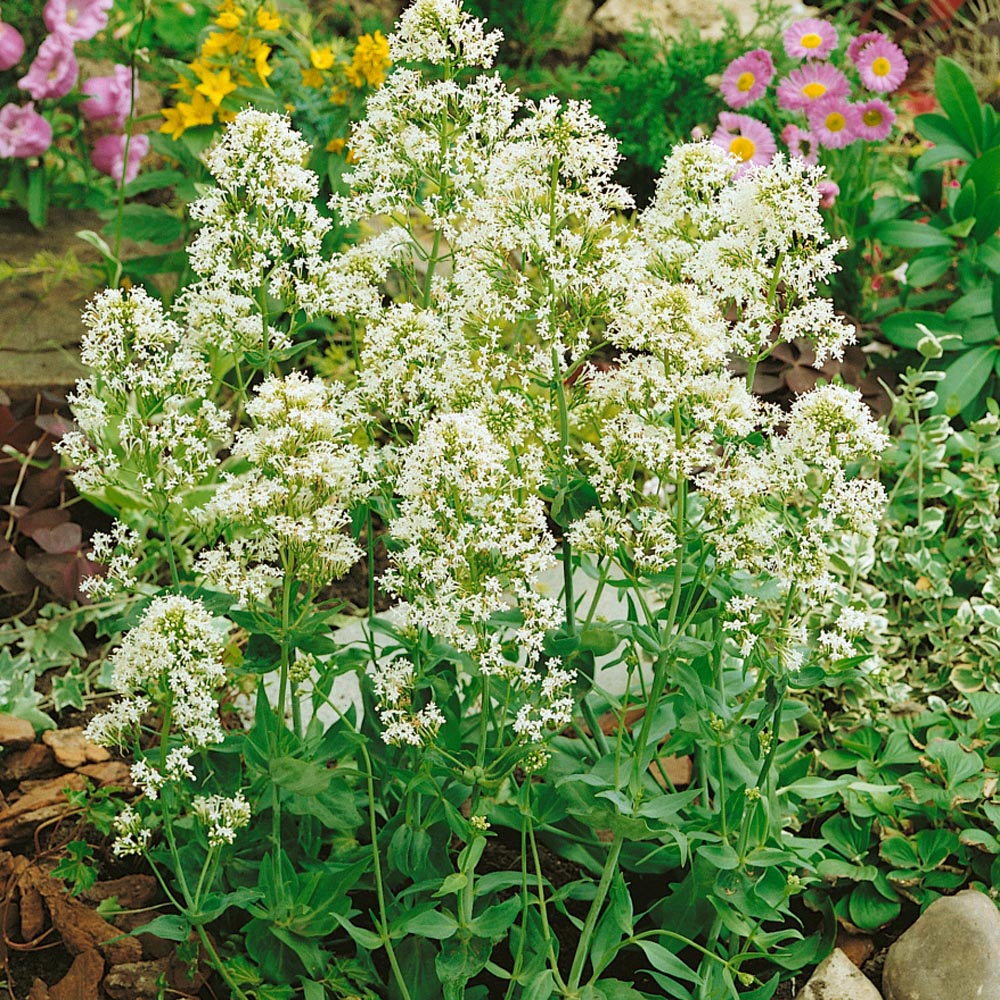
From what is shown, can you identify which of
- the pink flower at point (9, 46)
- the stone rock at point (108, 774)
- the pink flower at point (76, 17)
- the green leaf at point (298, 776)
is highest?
the pink flower at point (76, 17)

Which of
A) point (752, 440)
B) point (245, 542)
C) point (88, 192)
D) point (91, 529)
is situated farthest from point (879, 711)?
point (88, 192)

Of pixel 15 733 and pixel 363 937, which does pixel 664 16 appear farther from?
pixel 363 937

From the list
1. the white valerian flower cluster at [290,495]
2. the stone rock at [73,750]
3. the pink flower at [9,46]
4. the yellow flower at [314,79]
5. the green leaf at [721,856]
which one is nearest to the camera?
the white valerian flower cluster at [290,495]

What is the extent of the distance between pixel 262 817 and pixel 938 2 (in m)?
6.00

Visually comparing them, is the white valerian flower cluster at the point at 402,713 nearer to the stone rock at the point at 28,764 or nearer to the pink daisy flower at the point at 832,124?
the stone rock at the point at 28,764

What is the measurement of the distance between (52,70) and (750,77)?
2317mm

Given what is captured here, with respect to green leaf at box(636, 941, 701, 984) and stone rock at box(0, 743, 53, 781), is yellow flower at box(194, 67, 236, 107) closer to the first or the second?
stone rock at box(0, 743, 53, 781)

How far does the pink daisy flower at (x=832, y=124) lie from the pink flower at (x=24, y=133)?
248 centimetres

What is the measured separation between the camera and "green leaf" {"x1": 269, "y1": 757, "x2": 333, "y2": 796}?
6.13 ft

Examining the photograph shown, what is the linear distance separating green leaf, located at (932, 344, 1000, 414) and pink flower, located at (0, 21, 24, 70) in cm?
315

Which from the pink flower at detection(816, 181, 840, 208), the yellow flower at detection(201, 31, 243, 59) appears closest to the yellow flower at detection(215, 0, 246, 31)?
the yellow flower at detection(201, 31, 243, 59)

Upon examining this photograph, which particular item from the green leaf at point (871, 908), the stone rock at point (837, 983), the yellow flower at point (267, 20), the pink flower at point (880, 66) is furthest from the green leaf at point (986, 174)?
the stone rock at point (837, 983)

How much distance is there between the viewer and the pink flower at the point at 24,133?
4.11 metres

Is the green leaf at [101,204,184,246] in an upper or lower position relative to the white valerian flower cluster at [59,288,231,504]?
lower
